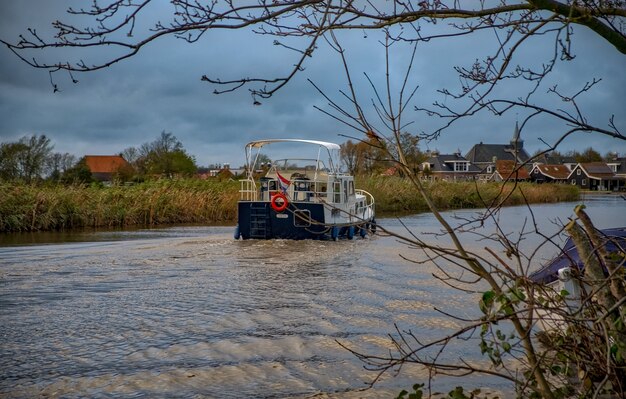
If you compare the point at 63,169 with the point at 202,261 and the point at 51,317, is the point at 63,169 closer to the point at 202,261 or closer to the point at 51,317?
the point at 202,261

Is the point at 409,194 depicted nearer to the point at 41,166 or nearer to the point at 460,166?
the point at 41,166

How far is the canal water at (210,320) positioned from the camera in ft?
21.9

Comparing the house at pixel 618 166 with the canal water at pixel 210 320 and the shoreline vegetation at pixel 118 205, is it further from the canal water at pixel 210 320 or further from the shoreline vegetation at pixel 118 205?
the canal water at pixel 210 320

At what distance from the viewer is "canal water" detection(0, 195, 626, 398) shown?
669 cm

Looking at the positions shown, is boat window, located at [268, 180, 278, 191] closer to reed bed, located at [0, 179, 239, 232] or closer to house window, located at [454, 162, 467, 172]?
reed bed, located at [0, 179, 239, 232]

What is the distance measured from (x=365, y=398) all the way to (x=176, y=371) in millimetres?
2124

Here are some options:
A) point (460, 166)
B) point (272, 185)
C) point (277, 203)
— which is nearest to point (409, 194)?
point (272, 185)

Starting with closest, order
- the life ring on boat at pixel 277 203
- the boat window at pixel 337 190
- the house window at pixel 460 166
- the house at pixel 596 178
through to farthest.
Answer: the life ring on boat at pixel 277 203 → the boat window at pixel 337 190 → the house at pixel 596 178 → the house window at pixel 460 166

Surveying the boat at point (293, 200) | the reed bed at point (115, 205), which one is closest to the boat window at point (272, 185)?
the boat at point (293, 200)

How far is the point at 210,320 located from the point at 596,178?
10388 cm

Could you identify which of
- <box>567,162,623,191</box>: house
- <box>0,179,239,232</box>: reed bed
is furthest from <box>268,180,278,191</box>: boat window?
<box>567,162,623,191</box>: house

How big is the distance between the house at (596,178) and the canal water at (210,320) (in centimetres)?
9065

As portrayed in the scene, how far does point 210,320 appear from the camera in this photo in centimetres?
969

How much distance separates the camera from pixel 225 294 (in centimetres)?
1196
